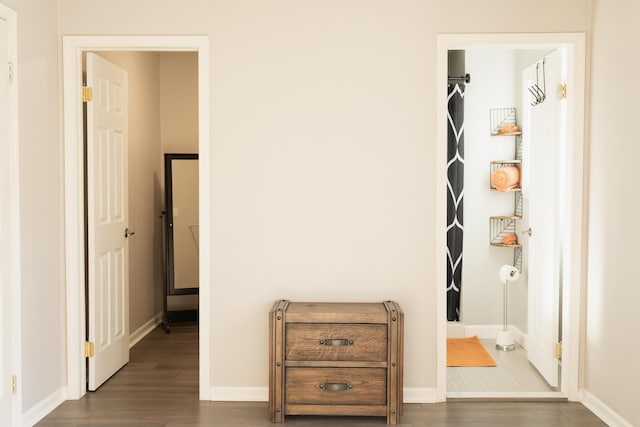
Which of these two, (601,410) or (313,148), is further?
(313,148)

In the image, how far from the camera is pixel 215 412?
143 inches

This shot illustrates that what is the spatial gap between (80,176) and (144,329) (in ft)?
6.82

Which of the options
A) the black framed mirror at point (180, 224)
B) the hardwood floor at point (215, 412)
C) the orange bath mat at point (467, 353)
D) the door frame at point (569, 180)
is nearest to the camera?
the hardwood floor at point (215, 412)

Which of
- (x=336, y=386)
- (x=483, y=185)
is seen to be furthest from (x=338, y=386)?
(x=483, y=185)

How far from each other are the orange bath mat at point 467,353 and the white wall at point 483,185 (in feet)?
0.84

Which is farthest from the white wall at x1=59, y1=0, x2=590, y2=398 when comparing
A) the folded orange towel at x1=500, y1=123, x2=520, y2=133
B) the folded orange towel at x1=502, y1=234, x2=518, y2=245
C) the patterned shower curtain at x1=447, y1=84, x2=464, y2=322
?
the folded orange towel at x1=502, y1=234, x2=518, y2=245

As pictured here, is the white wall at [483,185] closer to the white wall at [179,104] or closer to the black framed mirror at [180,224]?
the black framed mirror at [180,224]

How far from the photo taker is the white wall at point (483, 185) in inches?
210

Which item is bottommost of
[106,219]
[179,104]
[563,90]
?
[106,219]

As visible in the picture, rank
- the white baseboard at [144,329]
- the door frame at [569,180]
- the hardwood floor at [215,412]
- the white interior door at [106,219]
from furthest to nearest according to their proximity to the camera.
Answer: the white baseboard at [144,329]
the white interior door at [106,219]
the door frame at [569,180]
the hardwood floor at [215,412]

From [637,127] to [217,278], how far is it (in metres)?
2.44

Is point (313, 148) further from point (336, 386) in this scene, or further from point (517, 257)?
point (517, 257)

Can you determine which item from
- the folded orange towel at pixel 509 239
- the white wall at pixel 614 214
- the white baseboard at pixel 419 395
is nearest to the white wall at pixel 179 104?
the folded orange towel at pixel 509 239

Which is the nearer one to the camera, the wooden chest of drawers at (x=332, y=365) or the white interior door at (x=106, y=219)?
the wooden chest of drawers at (x=332, y=365)
